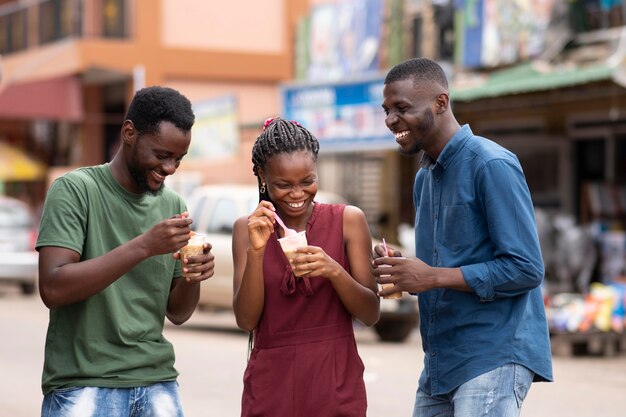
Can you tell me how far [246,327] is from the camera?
3854 mm

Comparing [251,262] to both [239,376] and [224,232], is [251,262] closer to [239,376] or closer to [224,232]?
[239,376]

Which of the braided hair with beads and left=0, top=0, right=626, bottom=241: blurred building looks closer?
the braided hair with beads

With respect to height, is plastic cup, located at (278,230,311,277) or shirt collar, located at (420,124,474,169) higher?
shirt collar, located at (420,124,474,169)

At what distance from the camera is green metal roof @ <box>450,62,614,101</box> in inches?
516

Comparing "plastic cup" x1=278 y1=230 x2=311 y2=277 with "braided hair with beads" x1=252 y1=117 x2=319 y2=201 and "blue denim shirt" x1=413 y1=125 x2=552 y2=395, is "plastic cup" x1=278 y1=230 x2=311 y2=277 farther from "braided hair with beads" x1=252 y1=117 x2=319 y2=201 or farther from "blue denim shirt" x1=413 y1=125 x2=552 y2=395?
"blue denim shirt" x1=413 y1=125 x2=552 y2=395

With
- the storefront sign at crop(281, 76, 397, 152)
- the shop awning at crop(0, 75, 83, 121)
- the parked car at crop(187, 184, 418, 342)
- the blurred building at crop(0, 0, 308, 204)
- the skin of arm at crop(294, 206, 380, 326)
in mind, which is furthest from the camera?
the blurred building at crop(0, 0, 308, 204)

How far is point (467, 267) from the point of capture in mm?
3871

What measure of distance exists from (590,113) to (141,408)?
47.4ft

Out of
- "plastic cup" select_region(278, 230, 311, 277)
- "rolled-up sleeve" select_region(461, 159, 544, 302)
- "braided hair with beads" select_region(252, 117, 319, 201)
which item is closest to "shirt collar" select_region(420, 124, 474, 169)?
"rolled-up sleeve" select_region(461, 159, 544, 302)

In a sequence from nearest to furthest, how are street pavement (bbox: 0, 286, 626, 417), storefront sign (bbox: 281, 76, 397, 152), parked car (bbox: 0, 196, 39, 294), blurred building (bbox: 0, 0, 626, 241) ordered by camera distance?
street pavement (bbox: 0, 286, 626, 417) → blurred building (bbox: 0, 0, 626, 241) → storefront sign (bbox: 281, 76, 397, 152) → parked car (bbox: 0, 196, 39, 294)

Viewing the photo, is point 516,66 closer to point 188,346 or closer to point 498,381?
point 188,346

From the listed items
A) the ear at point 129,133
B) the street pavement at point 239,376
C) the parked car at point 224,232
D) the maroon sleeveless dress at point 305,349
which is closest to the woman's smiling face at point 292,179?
the maroon sleeveless dress at point 305,349

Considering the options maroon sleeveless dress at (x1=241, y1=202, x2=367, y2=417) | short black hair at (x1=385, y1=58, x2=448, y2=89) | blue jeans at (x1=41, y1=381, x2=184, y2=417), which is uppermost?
short black hair at (x1=385, y1=58, x2=448, y2=89)

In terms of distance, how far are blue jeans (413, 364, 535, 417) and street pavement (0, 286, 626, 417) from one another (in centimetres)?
517
